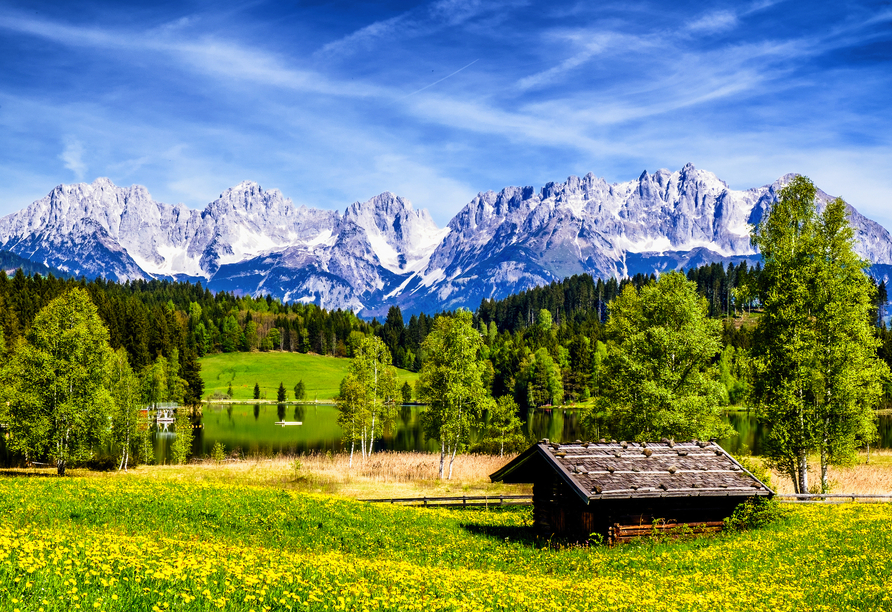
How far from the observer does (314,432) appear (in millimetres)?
105688

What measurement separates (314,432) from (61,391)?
60.4m

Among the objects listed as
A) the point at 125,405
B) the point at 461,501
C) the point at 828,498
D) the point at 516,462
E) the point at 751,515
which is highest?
the point at 125,405

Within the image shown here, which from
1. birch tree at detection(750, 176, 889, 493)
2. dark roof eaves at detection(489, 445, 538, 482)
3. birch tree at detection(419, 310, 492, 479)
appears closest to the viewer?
dark roof eaves at detection(489, 445, 538, 482)

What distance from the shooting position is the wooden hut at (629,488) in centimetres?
2552

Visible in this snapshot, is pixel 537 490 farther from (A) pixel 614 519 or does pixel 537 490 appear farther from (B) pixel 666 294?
(B) pixel 666 294

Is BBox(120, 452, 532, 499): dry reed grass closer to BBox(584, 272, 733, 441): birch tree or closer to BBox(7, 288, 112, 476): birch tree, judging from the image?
BBox(7, 288, 112, 476): birch tree

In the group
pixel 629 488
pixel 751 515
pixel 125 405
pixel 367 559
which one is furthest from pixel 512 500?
pixel 125 405

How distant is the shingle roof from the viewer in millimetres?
25281

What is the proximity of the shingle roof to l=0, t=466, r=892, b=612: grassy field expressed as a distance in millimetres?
2061

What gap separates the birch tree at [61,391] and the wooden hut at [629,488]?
1376 inches

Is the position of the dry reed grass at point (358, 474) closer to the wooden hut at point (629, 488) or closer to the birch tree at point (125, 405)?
the birch tree at point (125, 405)

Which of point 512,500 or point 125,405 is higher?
point 125,405

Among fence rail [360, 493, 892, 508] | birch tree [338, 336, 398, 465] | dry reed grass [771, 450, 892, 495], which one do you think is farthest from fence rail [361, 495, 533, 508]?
birch tree [338, 336, 398, 465]

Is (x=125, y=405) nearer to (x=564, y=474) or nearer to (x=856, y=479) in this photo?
(x=564, y=474)
